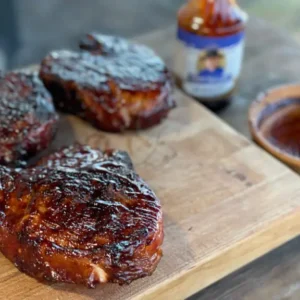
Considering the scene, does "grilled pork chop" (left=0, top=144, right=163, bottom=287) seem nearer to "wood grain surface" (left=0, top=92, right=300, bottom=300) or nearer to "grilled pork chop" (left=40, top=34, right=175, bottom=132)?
"wood grain surface" (left=0, top=92, right=300, bottom=300)

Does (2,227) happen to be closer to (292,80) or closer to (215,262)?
(215,262)

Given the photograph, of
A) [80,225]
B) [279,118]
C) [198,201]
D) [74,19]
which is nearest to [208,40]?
[279,118]

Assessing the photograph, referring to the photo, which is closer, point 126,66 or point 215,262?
point 215,262

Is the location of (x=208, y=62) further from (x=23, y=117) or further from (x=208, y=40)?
(x=23, y=117)

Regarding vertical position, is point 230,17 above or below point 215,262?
above

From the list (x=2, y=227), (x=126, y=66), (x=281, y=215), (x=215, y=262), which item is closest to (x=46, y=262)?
(x=2, y=227)

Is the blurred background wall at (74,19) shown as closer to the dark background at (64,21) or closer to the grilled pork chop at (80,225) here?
the dark background at (64,21)
